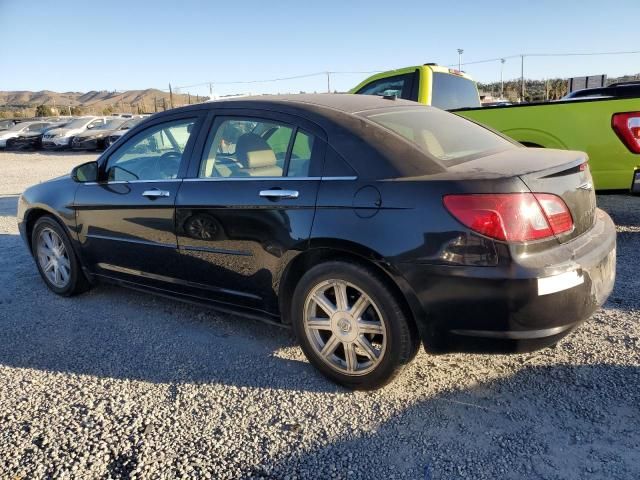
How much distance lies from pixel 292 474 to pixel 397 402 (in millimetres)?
757

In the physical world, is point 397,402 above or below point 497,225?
below

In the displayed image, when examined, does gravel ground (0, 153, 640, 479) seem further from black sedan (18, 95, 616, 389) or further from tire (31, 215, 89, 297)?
tire (31, 215, 89, 297)

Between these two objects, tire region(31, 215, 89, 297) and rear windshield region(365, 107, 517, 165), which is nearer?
rear windshield region(365, 107, 517, 165)

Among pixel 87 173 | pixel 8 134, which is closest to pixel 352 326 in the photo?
pixel 87 173

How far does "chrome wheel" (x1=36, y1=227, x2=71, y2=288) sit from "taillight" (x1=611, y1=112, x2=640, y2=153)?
524 centimetres

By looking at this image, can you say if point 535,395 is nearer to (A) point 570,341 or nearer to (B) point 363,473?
(A) point 570,341

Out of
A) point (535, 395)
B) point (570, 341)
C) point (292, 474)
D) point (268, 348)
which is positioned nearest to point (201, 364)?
point (268, 348)

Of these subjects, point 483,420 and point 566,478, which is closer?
point 566,478

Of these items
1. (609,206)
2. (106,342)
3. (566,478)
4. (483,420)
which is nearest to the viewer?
(566,478)

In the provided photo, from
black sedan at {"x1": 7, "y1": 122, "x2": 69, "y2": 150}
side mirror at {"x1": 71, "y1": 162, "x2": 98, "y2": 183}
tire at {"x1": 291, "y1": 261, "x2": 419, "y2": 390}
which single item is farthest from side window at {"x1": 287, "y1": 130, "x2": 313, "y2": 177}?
black sedan at {"x1": 7, "y1": 122, "x2": 69, "y2": 150}

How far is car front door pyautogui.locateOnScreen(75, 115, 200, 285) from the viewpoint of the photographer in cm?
370

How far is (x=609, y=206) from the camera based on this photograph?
7391 millimetres

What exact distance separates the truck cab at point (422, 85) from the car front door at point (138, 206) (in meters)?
3.90

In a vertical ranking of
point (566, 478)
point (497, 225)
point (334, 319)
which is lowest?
point (566, 478)
